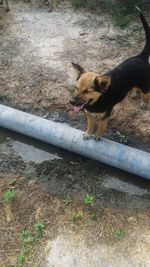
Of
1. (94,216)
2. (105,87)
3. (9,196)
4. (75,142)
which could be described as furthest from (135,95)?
(9,196)

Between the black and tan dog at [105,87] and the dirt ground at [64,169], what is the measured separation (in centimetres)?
52

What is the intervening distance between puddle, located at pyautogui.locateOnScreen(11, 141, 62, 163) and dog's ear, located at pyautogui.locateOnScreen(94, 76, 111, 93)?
4.40 ft

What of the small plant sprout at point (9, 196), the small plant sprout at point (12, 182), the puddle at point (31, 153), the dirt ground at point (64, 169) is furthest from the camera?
the puddle at point (31, 153)

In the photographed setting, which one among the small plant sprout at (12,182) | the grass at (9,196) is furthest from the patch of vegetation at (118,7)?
the grass at (9,196)

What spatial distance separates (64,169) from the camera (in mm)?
5117

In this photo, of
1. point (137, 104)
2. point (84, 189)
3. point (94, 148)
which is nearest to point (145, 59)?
point (137, 104)

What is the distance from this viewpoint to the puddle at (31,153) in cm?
533

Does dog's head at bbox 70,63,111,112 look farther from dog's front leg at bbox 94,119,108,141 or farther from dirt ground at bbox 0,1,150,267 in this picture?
dirt ground at bbox 0,1,150,267

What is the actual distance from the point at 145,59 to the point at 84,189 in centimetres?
186

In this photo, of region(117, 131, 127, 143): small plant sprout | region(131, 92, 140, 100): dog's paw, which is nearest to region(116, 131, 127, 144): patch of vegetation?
region(117, 131, 127, 143): small plant sprout

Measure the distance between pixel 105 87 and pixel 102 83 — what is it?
3.7 inches

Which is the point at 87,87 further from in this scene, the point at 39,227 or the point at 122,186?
the point at 39,227

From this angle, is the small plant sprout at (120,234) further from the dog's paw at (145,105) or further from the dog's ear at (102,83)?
the dog's paw at (145,105)

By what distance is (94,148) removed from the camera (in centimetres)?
498
